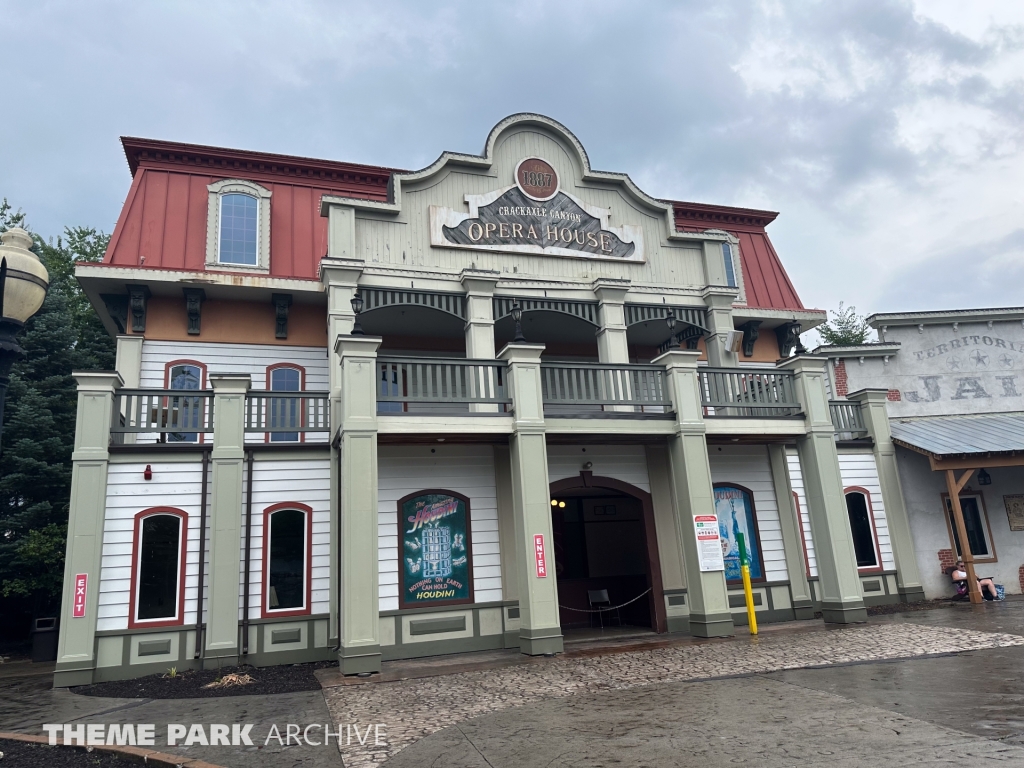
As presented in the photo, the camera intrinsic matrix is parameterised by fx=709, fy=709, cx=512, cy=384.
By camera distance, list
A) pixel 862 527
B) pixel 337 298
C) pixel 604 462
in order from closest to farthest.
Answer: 1. pixel 337 298
2. pixel 604 462
3. pixel 862 527

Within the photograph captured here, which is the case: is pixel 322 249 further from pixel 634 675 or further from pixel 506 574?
pixel 634 675

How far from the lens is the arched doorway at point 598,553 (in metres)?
16.3

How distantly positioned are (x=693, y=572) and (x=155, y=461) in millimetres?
9839

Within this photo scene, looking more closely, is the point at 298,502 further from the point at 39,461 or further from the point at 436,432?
the point at 39,461

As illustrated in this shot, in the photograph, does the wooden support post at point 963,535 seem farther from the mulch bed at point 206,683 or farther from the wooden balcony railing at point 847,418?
the mulch bed at point 206,683

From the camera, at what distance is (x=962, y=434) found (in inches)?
698

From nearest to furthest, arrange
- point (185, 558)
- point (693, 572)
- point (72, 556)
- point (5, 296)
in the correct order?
1. point (5, 296)
2. point (72, 556)
3. point (185, 558)
4. point (693, 572)

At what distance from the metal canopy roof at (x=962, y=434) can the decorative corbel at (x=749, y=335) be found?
13.1 ft

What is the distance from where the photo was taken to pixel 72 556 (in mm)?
11398

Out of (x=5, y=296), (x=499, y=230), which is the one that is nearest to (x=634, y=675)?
(x=5, y=296)

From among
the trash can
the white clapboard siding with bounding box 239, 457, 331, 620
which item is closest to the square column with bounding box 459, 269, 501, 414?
the white clapboard siding with bounding box 239, 457, 331, 620

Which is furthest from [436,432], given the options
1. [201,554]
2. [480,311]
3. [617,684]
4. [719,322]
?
[719,322]

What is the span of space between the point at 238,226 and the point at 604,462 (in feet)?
31.6

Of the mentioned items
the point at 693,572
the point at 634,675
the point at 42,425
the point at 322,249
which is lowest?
the point at 634,675
